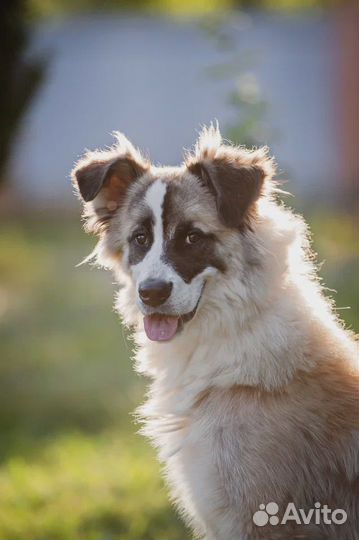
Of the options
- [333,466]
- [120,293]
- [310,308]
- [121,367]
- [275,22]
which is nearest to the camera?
[333,466]

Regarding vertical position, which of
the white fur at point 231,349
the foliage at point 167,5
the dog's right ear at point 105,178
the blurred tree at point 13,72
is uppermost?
the foliage at point 167,5

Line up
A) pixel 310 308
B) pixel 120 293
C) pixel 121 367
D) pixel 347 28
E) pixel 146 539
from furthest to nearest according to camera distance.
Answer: pixel 347 28, pixel 121 367, pixel 146 539, pixel 120 293, pixel 310 308

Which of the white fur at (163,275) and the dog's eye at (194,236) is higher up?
the dog's eye at (194,236)

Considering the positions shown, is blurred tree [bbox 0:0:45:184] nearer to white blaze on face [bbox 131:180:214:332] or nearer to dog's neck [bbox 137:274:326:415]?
white blaze on face [bbox 131:180:214:332]

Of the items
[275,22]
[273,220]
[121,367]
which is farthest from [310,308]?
[275,22]

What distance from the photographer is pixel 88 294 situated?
1081cm

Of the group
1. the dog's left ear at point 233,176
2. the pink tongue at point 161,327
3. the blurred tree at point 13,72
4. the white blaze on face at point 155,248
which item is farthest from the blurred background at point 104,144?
the white blaze on face at point 155,248

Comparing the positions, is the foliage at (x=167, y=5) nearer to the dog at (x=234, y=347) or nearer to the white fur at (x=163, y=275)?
the dog at (x=234, y=347)

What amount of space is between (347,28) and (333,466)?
12624 millimetres

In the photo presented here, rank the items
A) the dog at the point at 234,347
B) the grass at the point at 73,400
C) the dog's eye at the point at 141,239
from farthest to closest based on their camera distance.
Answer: the grass at the point at 73,400, the dog's eye at the point at 141,239, the dog at the point at 234,347

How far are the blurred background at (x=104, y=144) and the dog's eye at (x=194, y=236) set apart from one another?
872mm

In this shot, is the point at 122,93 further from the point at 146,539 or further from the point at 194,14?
the point at 146,539

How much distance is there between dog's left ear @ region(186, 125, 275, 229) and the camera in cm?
390

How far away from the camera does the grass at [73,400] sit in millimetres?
5180
